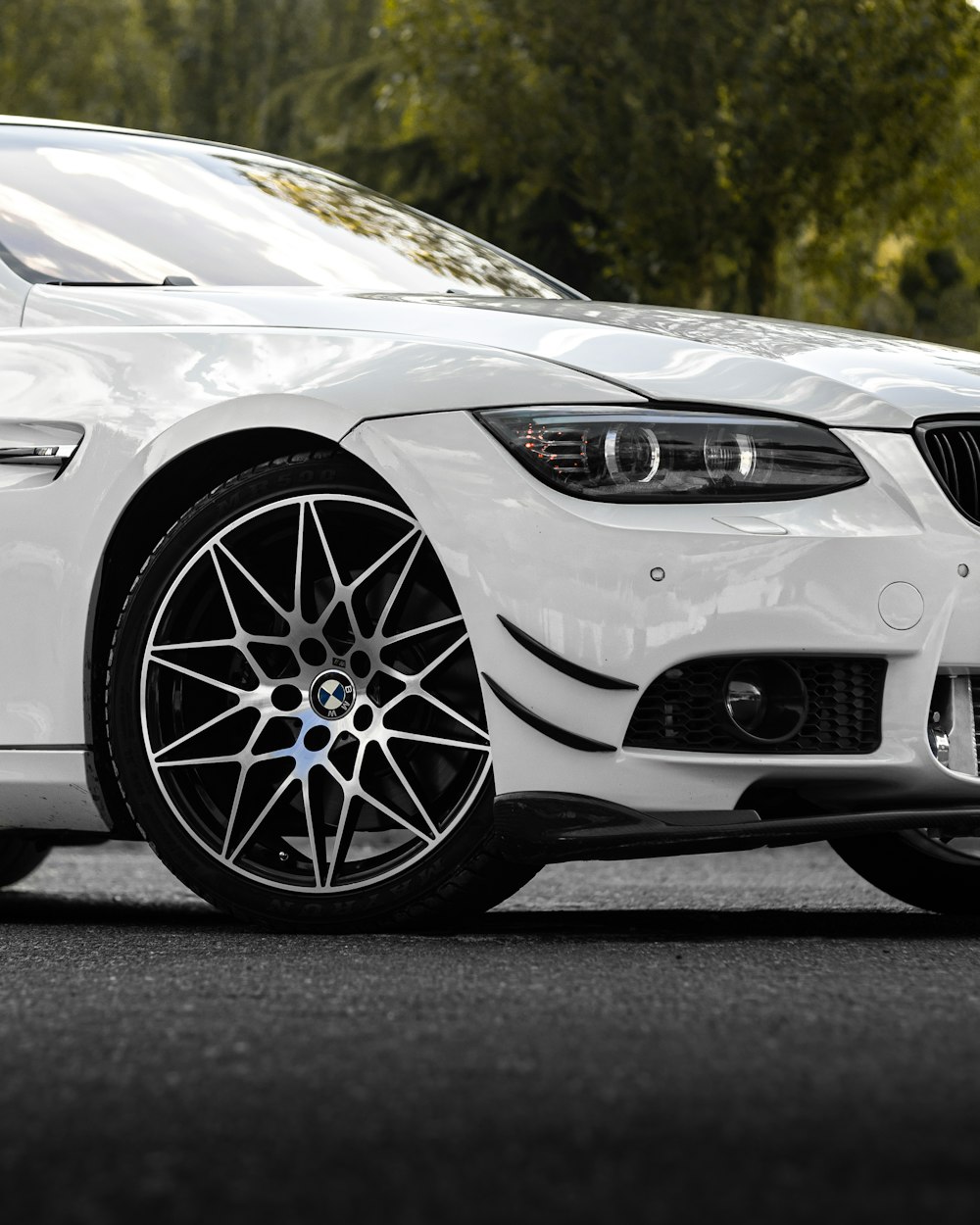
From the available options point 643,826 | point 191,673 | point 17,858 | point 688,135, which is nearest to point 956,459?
point 643,826

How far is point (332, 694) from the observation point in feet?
13.3

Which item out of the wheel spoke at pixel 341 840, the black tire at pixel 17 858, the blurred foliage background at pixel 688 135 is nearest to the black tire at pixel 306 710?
the wheel spoke at pixel 341 840

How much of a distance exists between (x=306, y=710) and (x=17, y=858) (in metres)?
2.30

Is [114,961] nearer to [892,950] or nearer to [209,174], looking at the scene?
[892,950]

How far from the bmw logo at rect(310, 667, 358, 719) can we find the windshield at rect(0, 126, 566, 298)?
41.2 inches

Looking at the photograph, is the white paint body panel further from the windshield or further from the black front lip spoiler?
the windshield

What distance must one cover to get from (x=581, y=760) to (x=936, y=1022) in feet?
3.36

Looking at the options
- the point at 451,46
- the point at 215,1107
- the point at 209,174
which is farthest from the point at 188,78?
the point at 215,1107

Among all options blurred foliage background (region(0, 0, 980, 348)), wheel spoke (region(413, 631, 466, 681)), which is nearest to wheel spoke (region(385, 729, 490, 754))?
wheel spoke (region(413, 631, 466, 681))

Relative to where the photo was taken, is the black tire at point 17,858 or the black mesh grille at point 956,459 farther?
the black tire at point 17,858

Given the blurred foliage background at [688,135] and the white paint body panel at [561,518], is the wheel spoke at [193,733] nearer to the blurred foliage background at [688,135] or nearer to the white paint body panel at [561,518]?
the white paint body panel at [561,518]

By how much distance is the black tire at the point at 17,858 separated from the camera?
6.02 metres

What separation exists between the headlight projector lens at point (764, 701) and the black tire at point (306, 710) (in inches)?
18.8

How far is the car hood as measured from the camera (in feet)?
12.9
